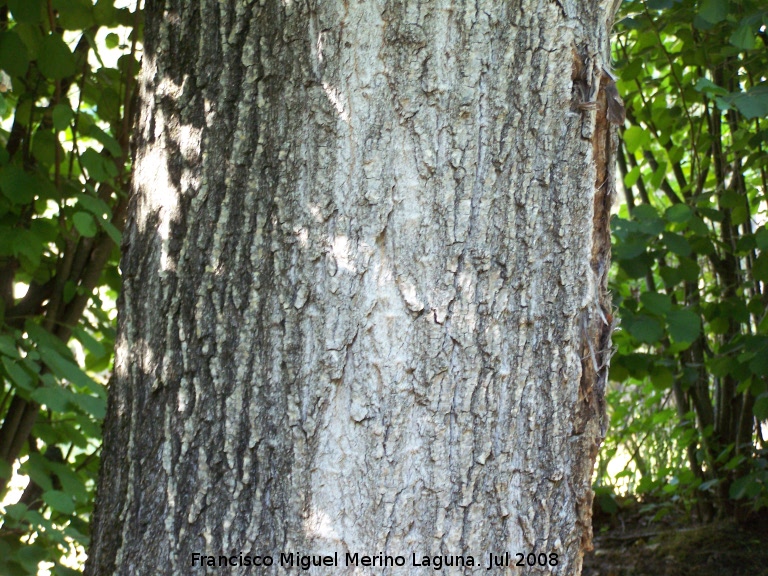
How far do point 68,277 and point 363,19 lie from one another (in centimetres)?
207

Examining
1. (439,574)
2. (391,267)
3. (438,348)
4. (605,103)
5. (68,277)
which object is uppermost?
(68,277)

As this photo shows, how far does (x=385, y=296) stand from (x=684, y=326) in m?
2.00

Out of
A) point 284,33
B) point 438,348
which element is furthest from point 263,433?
point 284,33

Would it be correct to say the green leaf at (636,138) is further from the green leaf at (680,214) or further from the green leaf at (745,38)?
the green leaf at (745,38)

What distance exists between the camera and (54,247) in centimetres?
304

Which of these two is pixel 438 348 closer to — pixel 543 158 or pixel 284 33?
pixel 543 158

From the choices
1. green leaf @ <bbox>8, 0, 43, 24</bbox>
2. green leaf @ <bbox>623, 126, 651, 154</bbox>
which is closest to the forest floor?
green leaf @ <bbox>623, 126, 651, 154</bbox>

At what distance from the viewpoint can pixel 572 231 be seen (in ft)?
4.16

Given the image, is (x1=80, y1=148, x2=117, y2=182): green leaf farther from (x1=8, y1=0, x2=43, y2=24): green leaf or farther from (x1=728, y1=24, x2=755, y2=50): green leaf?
(x1=728, y1=24, x2=755, y2=50): green leaf

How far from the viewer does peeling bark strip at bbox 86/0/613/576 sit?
1203mm


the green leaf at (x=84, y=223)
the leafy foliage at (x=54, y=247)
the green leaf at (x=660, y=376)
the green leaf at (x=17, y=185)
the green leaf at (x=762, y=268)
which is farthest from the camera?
the green leaf at (x=660, y=376)

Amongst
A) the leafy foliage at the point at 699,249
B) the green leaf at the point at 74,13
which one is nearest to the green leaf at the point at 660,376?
the leafy foliage at the point at 699,249

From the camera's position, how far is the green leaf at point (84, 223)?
2.14 meters

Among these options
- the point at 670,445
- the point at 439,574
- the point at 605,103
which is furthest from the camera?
the point at 670,445
